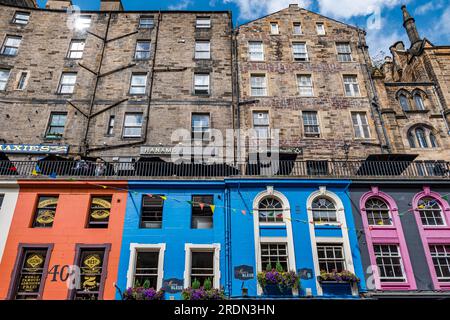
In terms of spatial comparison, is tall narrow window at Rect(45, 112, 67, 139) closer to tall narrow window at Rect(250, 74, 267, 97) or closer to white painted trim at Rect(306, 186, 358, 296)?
tall narrow window at Rect(250, 74, 267, 97)

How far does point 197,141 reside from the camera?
21.1m

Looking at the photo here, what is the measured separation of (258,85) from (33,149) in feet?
45.9

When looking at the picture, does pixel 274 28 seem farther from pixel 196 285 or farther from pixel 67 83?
pixel 196 285

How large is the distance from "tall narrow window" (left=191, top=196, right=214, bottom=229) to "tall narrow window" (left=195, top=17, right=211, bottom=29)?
552 inches

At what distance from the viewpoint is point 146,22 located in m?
25.9

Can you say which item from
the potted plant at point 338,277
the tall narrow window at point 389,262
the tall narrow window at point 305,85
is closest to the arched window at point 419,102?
the tall narrow window at point 305,85

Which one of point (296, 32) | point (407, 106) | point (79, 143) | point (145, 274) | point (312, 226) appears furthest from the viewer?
point (296, 32)

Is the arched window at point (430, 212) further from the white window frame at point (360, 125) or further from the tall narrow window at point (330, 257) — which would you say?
the white window frame at point (360, 125)

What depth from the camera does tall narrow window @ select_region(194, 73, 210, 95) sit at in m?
23.0

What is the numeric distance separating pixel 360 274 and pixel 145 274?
366 inches
